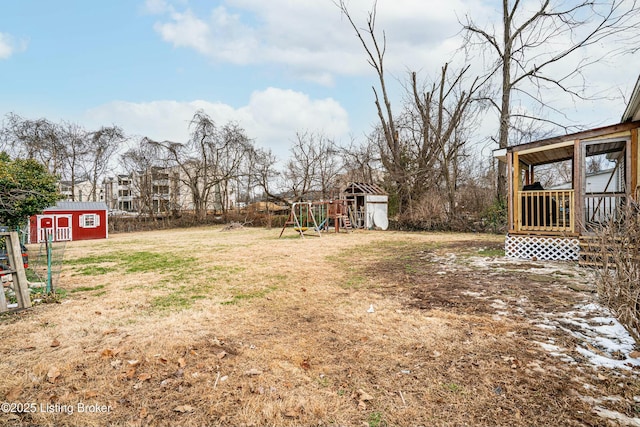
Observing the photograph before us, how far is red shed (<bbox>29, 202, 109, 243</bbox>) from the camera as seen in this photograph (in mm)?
18078

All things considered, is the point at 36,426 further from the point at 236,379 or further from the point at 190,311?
the point at 190,311

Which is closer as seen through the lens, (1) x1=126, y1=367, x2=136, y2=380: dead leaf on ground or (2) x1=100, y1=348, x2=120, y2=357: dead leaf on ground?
(1) x1=126, y1=367, x2=136, y2=380: dead leaf on ground

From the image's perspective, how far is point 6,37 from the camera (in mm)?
9555

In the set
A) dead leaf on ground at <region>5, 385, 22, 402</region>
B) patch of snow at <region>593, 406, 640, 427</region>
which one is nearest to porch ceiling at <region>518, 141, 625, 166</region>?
patch of snow at <region>593, 406, 640, 427</region>

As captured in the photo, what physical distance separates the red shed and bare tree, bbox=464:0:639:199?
926 inches

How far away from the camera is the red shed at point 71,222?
59.3 ft

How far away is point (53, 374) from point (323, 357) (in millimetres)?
2355

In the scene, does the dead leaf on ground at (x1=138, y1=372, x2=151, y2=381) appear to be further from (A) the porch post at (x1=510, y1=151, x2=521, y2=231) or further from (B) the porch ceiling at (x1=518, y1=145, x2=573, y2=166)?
(B) the porch ceiling at (x1=518, y1=145, x2=573, y2=166)

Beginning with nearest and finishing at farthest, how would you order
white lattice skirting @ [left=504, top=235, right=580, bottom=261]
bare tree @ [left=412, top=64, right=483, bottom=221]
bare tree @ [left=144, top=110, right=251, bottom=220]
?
1. white lattice skirting @ [left=504, top=235, right=580, bottom=261]
2. bare tree @ [left=412, top=64, right=483, bottom=221]
3. bare tree @ [left=144, top=110, right=251, bottom=220]

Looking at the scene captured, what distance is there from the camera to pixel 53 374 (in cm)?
271

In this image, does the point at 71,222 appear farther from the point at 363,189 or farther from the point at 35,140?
the point at 363,189

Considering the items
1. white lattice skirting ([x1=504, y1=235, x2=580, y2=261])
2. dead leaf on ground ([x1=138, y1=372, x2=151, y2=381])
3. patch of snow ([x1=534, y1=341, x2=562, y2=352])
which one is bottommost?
patch of snow ([x1=534, y1=341, x2=562, y2=352])

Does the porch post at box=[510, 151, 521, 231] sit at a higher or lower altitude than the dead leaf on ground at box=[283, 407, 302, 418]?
higher

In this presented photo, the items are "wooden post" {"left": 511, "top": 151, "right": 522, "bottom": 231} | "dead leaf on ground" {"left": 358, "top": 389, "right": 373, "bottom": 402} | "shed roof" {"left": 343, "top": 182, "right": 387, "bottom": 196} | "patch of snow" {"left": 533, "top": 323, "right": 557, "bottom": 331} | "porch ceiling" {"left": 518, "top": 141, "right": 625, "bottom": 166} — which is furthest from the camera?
"shed roof" {"left": 343, "top": 182, "right": 387, "bottom": 196}
